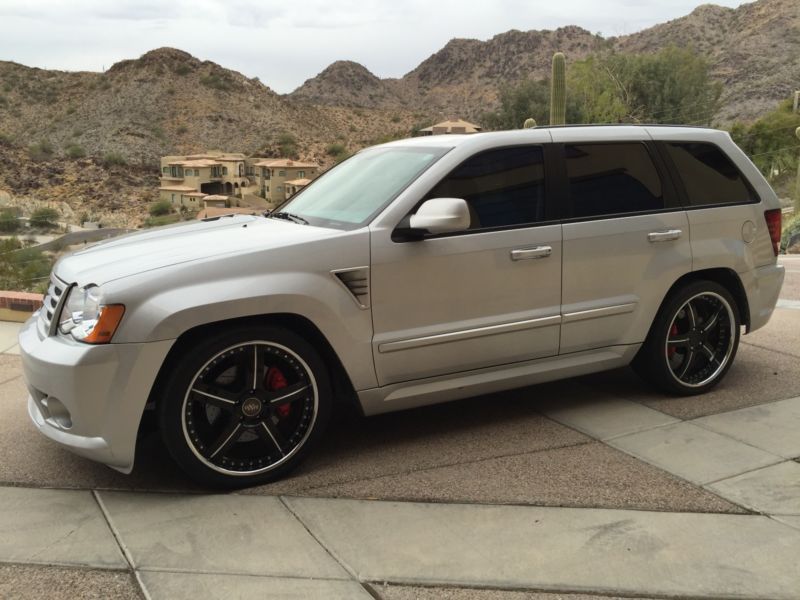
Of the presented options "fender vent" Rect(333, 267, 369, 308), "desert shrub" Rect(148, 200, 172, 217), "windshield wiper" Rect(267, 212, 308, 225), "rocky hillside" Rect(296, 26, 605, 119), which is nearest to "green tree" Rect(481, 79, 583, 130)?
"desert shrub" Rect(148, 200, 172, 217)

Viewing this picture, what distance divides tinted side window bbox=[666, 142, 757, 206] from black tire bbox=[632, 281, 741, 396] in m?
0.55

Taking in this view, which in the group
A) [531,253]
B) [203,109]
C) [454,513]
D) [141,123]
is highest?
[203,109]

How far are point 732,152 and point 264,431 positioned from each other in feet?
11.6

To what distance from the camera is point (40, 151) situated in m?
72.9

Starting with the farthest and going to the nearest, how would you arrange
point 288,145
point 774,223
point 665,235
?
point 288,145 < point 774,223 < point 665,235

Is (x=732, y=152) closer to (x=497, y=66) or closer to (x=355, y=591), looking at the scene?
(x=355, y=591)

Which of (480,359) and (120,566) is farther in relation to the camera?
(480,359)

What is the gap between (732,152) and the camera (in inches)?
211

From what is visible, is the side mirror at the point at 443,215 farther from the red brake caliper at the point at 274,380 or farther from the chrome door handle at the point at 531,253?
the red brake caliper at the point at 274,380

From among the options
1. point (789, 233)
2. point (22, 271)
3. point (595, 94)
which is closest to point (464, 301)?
point (22, 271)

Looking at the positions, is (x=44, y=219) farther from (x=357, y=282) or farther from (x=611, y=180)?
(x=357, y=282)

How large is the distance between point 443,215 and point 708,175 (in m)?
2.16

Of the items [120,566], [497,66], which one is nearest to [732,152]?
[120,566]

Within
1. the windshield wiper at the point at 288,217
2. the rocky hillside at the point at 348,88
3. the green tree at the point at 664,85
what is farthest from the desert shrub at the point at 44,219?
the rocky hillside at the point at 348,88
